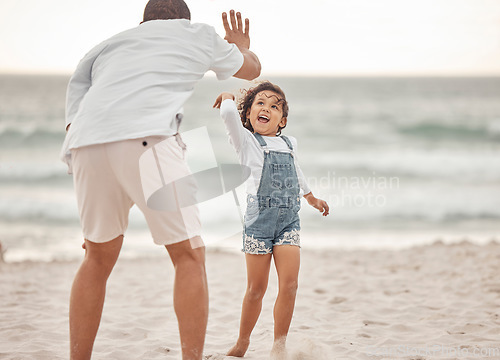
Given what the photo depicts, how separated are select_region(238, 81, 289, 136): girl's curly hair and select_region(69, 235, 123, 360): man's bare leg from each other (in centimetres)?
123

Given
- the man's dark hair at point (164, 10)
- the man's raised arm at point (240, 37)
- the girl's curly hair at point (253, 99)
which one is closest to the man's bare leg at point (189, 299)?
the man's raised arm at point (240, 37)

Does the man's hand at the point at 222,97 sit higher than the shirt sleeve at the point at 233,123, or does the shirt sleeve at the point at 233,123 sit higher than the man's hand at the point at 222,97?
the man's hand at the point at 222,97

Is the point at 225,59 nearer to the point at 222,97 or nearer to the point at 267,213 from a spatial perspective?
the point at 222,97

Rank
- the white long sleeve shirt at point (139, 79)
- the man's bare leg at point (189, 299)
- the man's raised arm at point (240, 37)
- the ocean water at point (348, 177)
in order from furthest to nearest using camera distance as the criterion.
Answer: the ocean water at point (348, 177) → the man's raised arm at point (240, 37) → the man's bare leg at point (189, 299) → the white long sleeve shirt at point (139, 79)

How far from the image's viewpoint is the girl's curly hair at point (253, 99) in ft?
9.91

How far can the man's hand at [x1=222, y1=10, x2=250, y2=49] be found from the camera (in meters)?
2.50

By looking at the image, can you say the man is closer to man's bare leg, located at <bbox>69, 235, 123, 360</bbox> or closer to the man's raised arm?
man's bare leg, located at <bbox>69, 235, 123, 360</bbox>

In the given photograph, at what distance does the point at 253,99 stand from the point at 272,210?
2.35 feet

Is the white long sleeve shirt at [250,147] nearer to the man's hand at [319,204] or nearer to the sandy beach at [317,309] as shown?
the man's hand at [319,204]

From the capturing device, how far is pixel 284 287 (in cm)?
271

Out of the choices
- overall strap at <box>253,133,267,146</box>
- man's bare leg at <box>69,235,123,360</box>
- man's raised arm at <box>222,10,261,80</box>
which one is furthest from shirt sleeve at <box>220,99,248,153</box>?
man's bare leg at <box>69,235,123,360</box>

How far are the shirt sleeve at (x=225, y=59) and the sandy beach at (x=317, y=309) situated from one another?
5.35 feet

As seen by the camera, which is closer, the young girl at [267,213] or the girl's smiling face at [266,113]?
the young girl at [267,213]

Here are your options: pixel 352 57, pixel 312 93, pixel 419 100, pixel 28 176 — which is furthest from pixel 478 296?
pixel 312 93
